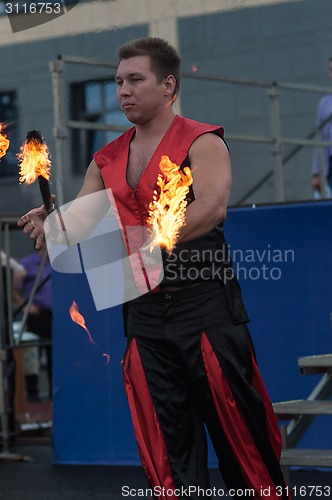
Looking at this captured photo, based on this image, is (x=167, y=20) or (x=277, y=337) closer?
(x=277, y=337)

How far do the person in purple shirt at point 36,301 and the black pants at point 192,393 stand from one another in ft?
16.1

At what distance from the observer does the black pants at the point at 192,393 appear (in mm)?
3896

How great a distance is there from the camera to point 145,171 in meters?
3.87

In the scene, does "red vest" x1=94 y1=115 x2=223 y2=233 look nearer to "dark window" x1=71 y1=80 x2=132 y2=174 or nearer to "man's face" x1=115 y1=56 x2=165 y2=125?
"man's face" x1=115 y1=56 x2=165 y2=125

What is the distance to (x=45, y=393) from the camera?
12.3 meters

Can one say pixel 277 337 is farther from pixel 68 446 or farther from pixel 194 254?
pixel 194 254

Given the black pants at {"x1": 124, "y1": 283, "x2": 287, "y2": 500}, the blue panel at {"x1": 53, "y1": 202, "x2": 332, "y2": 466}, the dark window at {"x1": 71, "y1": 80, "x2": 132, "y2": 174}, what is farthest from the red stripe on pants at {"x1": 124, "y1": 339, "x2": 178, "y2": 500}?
the dark window at {"x1": 71, "y1": 80, "x2": 132, "y2": 174}

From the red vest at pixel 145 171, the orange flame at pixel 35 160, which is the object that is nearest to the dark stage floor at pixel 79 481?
the red vest at pixel 145 171

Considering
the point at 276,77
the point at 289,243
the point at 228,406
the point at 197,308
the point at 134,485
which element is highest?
the point at 276,77

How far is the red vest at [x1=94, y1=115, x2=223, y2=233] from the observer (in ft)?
12.6

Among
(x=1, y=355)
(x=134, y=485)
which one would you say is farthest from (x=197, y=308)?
(x=1, y=355)

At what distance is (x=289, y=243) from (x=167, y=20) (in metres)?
4.42

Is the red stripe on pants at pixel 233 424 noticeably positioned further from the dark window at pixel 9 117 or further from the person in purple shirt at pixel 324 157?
the dark window at pixel 9 117

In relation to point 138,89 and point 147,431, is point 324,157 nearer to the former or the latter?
point 138,89
